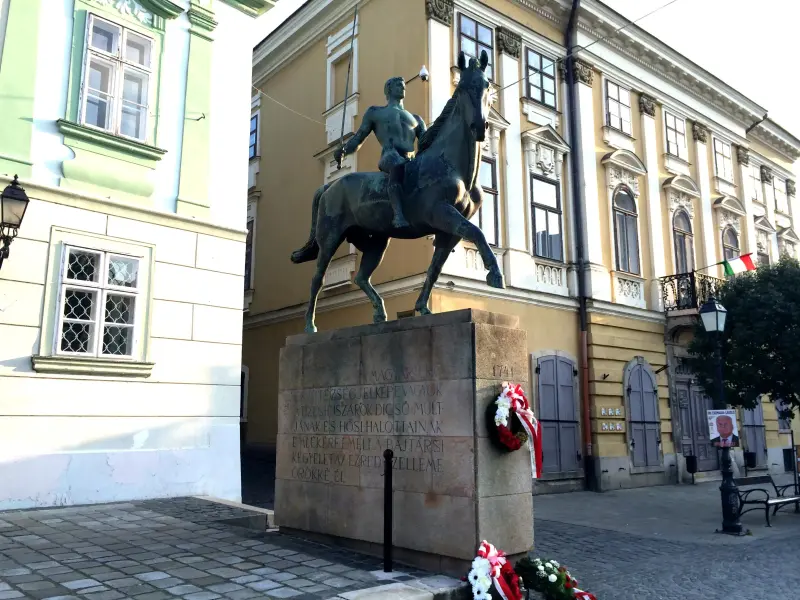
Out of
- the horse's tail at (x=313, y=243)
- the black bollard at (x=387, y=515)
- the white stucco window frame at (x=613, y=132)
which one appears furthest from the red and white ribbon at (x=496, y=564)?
the white stucco window frame at (x=613, y=132)

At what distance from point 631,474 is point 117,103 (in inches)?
555

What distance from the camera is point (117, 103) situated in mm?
10852

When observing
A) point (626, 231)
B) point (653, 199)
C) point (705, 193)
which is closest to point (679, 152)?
point (705, 193)

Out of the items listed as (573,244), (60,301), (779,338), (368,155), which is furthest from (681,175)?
(60,301)

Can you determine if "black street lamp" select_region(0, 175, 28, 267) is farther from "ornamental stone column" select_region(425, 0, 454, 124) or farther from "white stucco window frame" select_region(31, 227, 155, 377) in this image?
"ornamental stone column" select_region(425, 0, 454, 124)

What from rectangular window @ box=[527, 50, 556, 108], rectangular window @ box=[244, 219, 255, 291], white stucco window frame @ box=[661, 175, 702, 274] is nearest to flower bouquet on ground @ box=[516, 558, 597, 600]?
rectangular window @ box=[527, 50, 556, 108]

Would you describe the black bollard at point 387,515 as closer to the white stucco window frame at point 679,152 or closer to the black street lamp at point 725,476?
the black street lamp at point 725,476

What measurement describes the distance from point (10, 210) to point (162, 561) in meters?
4.91

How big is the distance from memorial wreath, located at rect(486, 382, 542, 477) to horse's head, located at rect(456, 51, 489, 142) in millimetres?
2417

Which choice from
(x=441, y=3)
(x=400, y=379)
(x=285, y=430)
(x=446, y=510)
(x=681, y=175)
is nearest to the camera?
(x=446, y=510)

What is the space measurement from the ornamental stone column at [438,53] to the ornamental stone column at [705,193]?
10601mm

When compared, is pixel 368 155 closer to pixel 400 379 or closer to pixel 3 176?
pixel 3 176

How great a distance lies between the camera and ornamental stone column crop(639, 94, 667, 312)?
1928cm

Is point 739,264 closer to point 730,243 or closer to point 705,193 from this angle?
point 705,193
